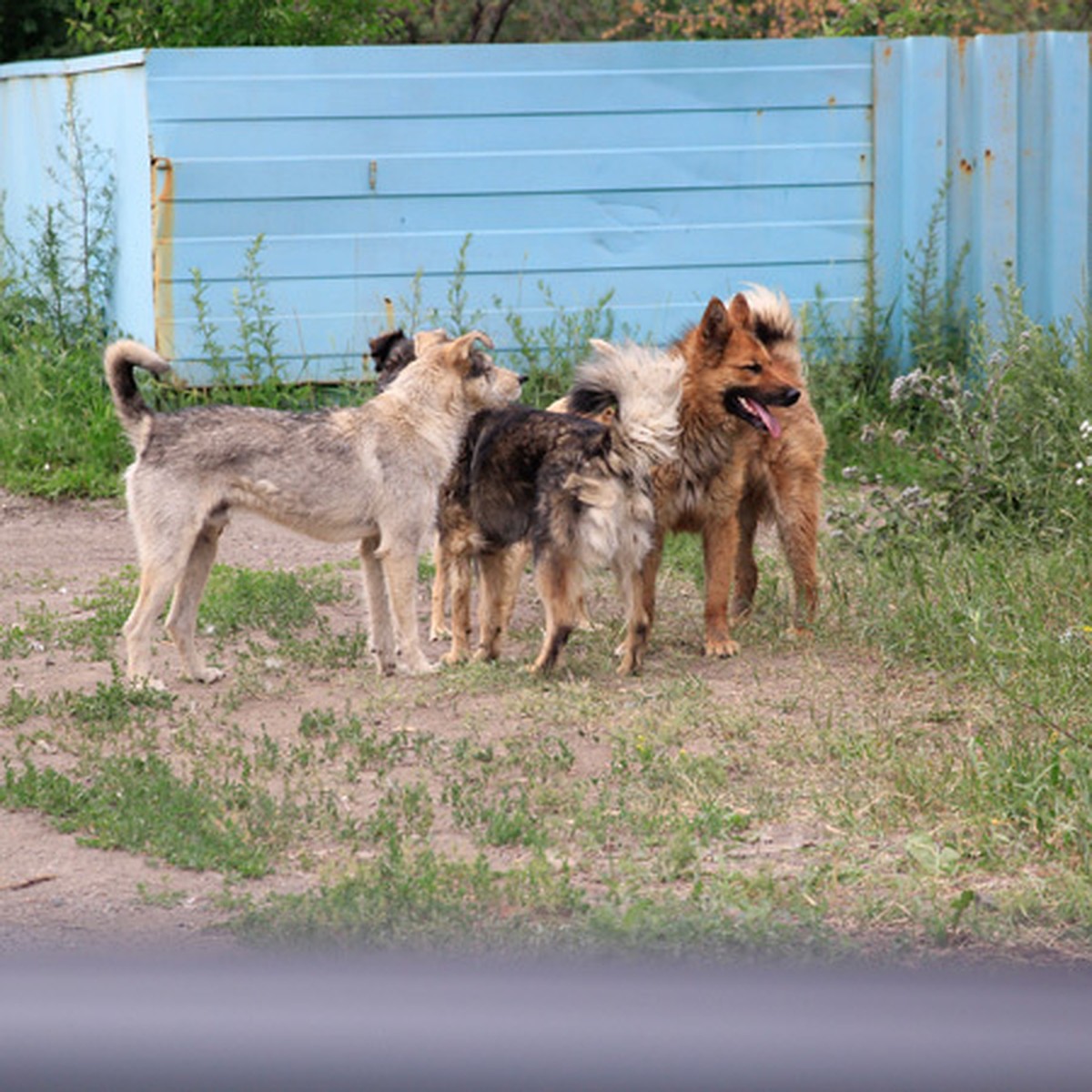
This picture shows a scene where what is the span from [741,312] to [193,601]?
2.63m

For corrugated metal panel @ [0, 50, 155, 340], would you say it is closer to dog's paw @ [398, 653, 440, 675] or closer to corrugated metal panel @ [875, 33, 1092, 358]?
dog's paw @ [398, 653, 440, 675]

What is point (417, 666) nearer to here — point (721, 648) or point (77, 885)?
point (721, 648)

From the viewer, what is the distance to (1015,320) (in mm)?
9633

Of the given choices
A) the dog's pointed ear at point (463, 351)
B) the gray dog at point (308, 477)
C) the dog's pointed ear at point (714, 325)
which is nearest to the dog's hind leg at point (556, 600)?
the gray dog at point (308, 477)

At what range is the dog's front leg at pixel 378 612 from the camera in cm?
727

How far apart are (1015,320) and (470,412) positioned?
12.0 feet

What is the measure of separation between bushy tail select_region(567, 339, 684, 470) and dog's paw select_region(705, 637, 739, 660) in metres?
0.93

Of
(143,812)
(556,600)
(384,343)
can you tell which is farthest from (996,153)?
(143,812)

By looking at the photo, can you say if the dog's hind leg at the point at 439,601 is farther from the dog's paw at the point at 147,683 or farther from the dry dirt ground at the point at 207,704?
the dog's paw at the point at 147,683

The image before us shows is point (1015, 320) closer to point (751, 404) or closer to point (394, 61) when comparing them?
point (751, 404)

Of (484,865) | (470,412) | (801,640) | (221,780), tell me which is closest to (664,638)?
(801,640)

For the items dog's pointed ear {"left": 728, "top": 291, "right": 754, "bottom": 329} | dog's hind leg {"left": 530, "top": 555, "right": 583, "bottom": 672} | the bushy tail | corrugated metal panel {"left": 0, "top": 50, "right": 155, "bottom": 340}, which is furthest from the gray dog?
corrugated metal panel {"left": 0, "top": 50, "right": 155, "bottom": 340}

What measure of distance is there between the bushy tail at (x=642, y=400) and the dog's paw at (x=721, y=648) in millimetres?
929

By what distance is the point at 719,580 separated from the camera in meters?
7.40
